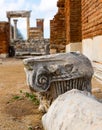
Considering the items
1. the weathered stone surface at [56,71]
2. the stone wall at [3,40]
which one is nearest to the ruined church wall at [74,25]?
the weathered stone surface at [56,71]

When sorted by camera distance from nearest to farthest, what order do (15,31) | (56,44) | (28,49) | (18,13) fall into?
1. (56,44)
2. (28,49)
3. (18,13)
4. (15,31)

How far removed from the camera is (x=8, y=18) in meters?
42.0

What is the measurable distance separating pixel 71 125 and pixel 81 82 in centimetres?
206

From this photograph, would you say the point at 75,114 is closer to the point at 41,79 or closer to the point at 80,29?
the point at 41,79

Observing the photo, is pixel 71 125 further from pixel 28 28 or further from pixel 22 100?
pixel 28 28

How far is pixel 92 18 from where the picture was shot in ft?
34.6

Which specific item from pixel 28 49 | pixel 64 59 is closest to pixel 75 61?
pixel 64 59

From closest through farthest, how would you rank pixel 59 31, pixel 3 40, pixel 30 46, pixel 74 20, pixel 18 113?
pixel 18 113
pixel 74 20
pixel 59 31
pixel 3 40
pixel 30 46

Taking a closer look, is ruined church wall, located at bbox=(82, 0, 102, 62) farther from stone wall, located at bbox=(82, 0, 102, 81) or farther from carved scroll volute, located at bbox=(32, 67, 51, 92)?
carved scroll volute, located at bbox=(32, 67, 51, 92)

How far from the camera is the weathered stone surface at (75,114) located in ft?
10.2

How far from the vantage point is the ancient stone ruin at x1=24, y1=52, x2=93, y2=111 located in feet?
16.8

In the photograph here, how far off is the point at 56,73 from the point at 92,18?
563 centimetres

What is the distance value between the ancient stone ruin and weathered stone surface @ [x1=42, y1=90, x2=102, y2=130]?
0.83 m

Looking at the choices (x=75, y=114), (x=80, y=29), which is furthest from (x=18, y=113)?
(x=80, y=29)
